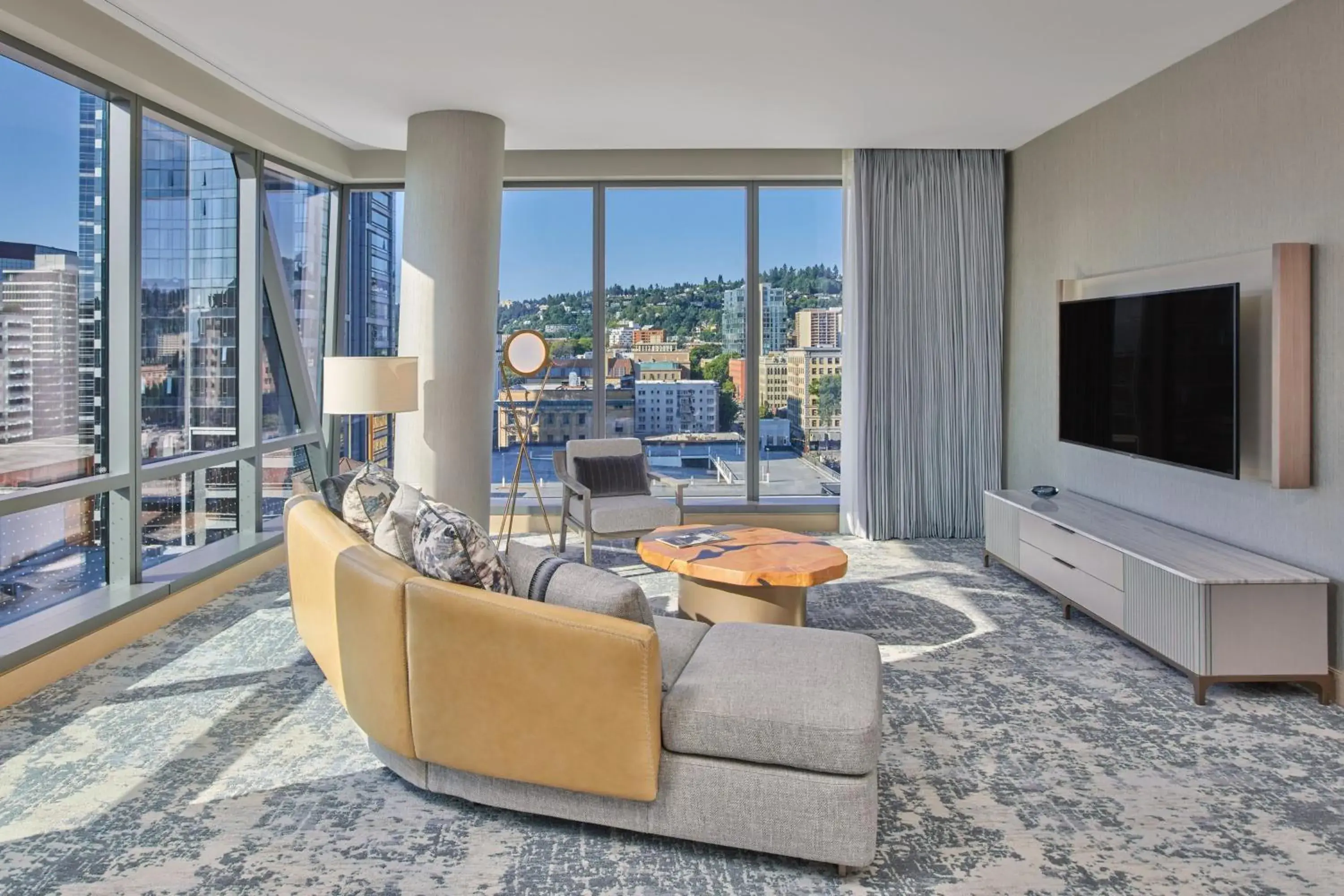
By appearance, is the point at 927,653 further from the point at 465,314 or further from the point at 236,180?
the point at 236,180

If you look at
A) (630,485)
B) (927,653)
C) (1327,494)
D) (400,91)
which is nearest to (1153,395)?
(1327,494)

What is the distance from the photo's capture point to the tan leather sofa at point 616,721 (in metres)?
2.26

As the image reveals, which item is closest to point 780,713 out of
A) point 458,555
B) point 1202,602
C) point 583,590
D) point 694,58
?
point 583,590

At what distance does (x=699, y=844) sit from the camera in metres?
2.46

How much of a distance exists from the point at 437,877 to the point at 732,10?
3.40 metres

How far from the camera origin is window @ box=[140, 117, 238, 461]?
4750 mm

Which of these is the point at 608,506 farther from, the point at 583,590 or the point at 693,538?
the point at 583,590

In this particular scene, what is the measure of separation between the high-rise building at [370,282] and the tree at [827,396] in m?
3.24

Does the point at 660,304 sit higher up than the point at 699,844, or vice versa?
the point at 660,304

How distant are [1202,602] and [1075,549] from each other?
102 cm

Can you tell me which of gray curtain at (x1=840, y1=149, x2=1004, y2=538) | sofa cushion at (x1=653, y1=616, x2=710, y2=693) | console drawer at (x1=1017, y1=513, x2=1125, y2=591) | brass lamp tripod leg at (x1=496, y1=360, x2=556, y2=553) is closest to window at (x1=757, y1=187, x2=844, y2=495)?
gray curtain at (x1=840, y1=149, x2=1004, y2=538)

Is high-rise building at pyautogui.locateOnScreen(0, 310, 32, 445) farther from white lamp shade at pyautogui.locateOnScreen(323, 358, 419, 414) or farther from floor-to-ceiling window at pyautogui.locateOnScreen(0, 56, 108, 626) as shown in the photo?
white lamp shade at pyautogui.locateOnScreen(323, 358, 419, 414)

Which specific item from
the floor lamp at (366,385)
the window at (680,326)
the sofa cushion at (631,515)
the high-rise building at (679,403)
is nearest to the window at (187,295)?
the floor lamp at (366,385)

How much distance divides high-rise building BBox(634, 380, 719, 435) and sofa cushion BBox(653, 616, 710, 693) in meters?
4.05
